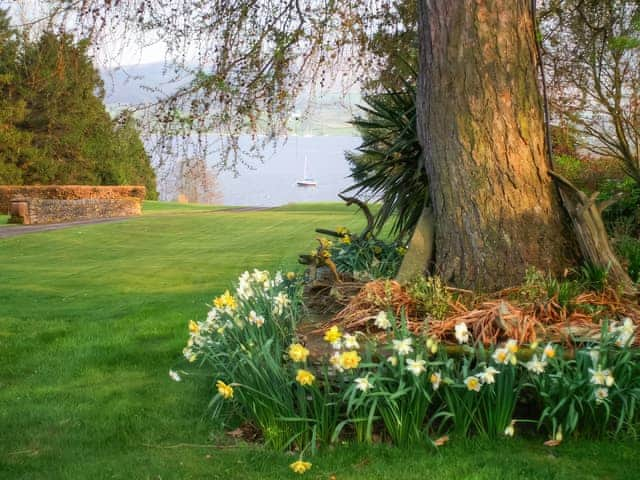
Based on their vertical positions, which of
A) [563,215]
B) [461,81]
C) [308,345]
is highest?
Answer: [461,81]

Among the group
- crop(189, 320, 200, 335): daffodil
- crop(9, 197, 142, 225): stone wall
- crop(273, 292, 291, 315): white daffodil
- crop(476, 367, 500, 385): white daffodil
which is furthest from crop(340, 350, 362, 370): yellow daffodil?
crop(9, 197, 142, 225): stone wall

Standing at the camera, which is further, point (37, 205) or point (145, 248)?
point (37, 205)

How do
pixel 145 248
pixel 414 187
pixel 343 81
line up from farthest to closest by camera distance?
pixel 145 248 → pixel 343 81 → pixel 414 187

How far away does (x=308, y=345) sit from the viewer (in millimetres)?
3949

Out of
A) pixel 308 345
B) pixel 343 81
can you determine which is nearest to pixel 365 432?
pixel 308 345

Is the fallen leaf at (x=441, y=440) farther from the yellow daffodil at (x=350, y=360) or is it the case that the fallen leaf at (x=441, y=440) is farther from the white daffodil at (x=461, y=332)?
the yellow daffodil at (x=350, y=360)

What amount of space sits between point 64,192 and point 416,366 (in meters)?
27.3

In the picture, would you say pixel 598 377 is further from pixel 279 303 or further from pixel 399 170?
pixel 399 170

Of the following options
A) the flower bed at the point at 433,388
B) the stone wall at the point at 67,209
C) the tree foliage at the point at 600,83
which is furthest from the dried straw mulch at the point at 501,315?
the stone wall at the point at 67,209

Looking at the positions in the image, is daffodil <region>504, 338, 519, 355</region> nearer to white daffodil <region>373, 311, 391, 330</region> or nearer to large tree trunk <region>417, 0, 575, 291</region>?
white daffodil <region>373, 311, 391, 330</region>

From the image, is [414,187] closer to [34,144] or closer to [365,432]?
[365,432]

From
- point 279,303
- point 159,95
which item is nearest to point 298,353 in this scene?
point 279,303

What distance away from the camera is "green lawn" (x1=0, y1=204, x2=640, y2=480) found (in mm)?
3303

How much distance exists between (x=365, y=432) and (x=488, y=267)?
1.37 m
